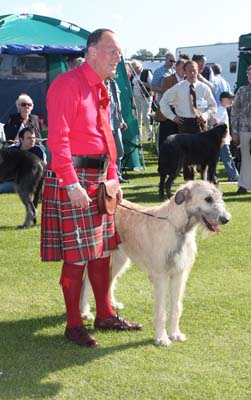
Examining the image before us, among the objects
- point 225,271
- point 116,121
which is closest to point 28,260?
point 225,271

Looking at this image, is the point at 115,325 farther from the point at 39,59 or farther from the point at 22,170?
the point at 39,59

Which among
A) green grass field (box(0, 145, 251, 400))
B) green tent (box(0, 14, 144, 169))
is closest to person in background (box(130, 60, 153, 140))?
green tent (box(0, 14, 144, 169))

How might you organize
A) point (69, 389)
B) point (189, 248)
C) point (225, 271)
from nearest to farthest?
point (69, 389)
point (189, 248)
point (225, 271)

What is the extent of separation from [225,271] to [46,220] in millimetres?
2302

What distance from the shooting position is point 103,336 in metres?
4.14

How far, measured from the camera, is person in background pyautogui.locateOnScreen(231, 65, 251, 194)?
9.42m

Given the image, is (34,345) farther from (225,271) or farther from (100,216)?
(225,271)

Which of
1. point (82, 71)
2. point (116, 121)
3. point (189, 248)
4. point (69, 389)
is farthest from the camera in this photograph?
point (116, 121)

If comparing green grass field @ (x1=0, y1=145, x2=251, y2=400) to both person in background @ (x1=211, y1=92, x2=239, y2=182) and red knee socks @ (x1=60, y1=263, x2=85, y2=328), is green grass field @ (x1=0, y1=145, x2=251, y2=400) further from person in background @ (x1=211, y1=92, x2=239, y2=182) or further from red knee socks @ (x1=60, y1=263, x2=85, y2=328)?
person in background @ (x1=211, y1=92, x2=239, y2=182)

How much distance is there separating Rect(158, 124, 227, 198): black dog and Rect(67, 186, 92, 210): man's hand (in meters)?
5.72

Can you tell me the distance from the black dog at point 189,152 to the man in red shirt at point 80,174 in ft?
17.4

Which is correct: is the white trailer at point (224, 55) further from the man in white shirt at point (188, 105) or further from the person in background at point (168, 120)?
the man in white shirt at point (188, 105)

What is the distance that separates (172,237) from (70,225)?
64cm

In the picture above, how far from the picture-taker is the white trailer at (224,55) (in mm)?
27328
